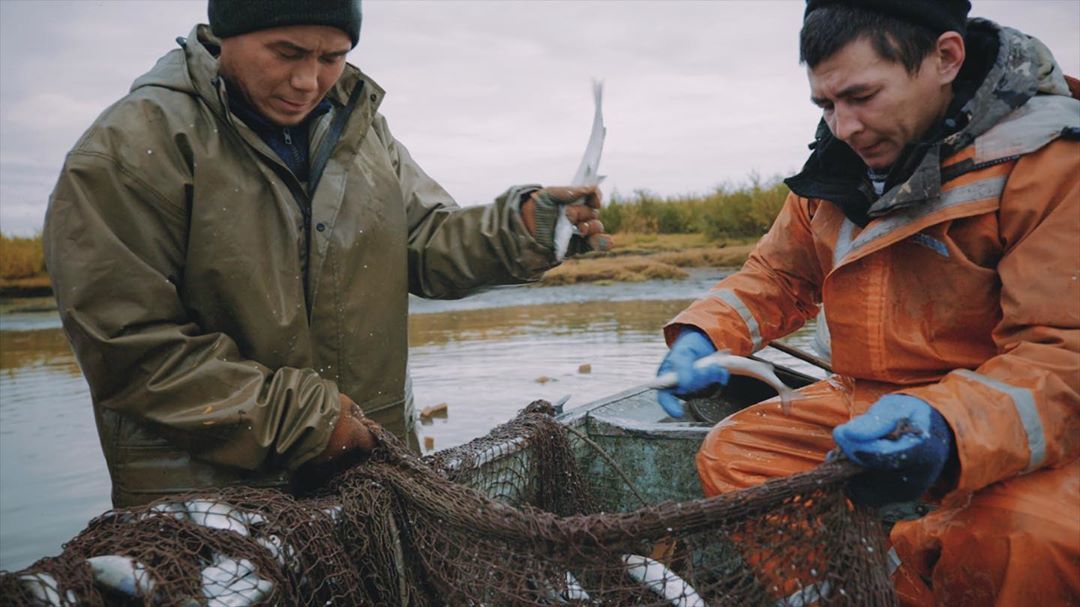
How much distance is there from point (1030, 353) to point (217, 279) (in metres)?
2.23

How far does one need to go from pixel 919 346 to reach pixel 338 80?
6.73 ft

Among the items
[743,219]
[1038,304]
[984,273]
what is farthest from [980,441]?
[743,219]

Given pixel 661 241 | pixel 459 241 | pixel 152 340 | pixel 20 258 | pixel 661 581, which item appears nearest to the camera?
pixel 661 581

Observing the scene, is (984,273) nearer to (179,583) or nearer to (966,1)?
(966,1)

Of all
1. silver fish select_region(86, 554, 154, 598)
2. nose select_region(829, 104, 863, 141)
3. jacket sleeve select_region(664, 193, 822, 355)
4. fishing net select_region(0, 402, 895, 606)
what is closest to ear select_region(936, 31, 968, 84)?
nose select_region(829, 104, 863, 141)

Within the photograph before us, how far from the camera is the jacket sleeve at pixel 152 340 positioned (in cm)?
227

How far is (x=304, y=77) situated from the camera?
258 centimetres

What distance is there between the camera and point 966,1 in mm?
2650

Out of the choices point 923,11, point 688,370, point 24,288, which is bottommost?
point 24,288

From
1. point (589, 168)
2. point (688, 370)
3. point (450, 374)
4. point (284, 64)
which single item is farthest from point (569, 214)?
point (450, 374)

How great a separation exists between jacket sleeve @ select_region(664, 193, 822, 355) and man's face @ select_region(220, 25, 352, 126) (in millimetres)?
1475

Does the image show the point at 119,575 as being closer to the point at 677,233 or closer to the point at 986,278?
the point at 986,278

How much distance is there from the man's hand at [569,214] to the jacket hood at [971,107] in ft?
2.44

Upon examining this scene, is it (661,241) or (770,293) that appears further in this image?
(661,241)
